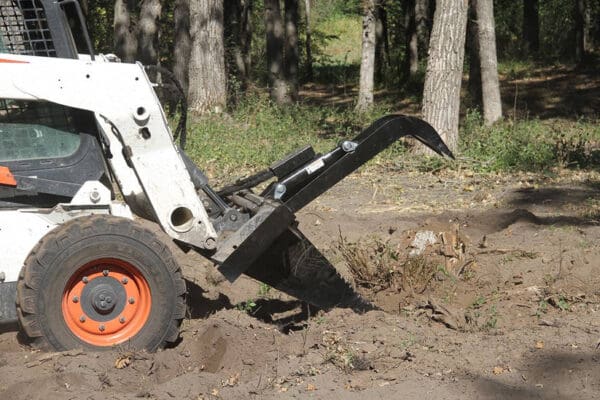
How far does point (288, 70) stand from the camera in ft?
72.0

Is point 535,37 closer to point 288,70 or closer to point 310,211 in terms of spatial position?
point 288,70

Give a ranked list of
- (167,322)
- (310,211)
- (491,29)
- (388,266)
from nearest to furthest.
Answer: (167,322) → (388,266) → (310,211) → (491,29)

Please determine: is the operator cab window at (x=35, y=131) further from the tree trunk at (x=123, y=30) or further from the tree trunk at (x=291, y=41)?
the tree trunk at (x=291, y=41)

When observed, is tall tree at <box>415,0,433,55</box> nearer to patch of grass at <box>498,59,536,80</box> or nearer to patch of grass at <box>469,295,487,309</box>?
patch of grass at <box>498,59,536,80</box>

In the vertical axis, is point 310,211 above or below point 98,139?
below

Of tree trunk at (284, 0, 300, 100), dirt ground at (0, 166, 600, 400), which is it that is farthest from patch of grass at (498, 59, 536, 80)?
dirt ground at (0, 166, 600, 400)

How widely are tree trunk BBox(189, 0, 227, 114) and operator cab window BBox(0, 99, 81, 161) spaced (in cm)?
1105

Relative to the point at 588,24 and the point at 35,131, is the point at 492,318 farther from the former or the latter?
the point at 588,24

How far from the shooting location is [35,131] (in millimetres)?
5527

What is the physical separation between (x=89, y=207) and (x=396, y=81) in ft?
77.3

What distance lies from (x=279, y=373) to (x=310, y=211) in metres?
4.73

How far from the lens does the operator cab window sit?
5.47 meters

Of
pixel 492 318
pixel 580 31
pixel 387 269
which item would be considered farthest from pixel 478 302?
pixel 580 31

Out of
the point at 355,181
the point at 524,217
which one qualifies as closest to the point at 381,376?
the point at 524,217
